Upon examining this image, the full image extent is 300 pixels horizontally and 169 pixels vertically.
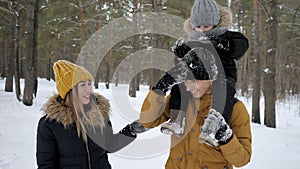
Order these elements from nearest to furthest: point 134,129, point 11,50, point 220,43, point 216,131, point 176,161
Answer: point 216,131, point 220,43, point 176,161, point 134,129, point 11,50

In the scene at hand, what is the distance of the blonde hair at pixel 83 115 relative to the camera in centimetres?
229

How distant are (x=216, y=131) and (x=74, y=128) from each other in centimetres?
138

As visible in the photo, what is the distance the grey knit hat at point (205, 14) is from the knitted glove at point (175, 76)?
0.39 metres

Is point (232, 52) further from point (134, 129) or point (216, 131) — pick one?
point (134, 129)

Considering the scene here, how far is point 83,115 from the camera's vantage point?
2332 mm

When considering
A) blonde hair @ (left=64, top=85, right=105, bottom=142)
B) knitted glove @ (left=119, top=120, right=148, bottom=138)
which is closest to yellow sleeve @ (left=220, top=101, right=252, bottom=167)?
knitted glove @ (left=119, top=120, right=148, bottom=138)

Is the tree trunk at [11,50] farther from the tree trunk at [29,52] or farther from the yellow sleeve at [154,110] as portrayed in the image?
the yellow sleeve at [154,110]

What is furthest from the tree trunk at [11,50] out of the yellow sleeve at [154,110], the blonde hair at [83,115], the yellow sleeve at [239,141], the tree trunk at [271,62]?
the yellow sleeve at [239,141]

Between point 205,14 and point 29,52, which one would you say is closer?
point 205,14

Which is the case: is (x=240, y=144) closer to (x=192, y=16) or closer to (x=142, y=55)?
(x=192, y=16)

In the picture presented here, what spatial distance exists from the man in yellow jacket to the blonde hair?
65 centimetres

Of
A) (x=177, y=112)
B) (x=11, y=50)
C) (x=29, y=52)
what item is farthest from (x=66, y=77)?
(x=11, y=50)

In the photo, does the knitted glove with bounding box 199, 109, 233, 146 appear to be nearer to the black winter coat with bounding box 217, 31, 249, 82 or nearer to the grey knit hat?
the black winter coat with bounding box 217, 31, 249, 82

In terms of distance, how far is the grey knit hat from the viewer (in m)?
1.71
